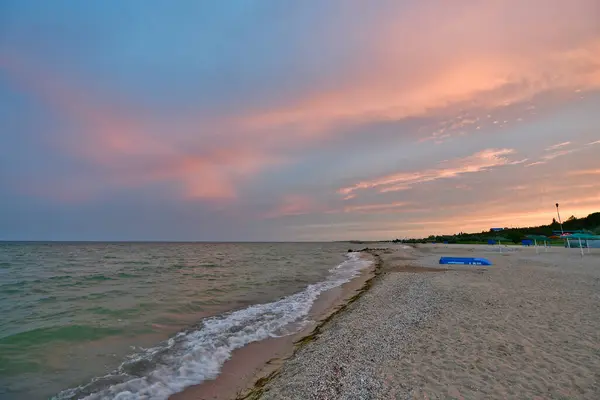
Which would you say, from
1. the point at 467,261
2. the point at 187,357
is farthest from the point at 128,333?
the point at 467,261

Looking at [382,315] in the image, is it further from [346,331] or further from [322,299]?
[322,299]

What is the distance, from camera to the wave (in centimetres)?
773

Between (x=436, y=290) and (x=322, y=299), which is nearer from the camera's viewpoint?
(x=436, y=290)

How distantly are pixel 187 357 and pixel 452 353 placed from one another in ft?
27.4

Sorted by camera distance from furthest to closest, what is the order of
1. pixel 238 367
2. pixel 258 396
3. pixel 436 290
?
pixel 436 290, pixel 238 367, pixel 258 396

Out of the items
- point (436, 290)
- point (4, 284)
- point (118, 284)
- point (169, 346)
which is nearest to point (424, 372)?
point (169, 346)

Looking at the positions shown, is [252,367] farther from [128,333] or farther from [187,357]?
[128,333]

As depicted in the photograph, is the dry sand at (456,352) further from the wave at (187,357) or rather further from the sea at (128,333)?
the sea at (128,333)

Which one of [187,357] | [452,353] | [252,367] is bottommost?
[252,367]

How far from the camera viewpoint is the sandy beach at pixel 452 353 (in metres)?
6.25

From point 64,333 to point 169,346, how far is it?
202 inches

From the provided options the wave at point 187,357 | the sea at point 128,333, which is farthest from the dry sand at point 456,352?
the sea at point 128,333

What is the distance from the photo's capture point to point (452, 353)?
8.02 m

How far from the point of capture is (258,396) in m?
6.95
